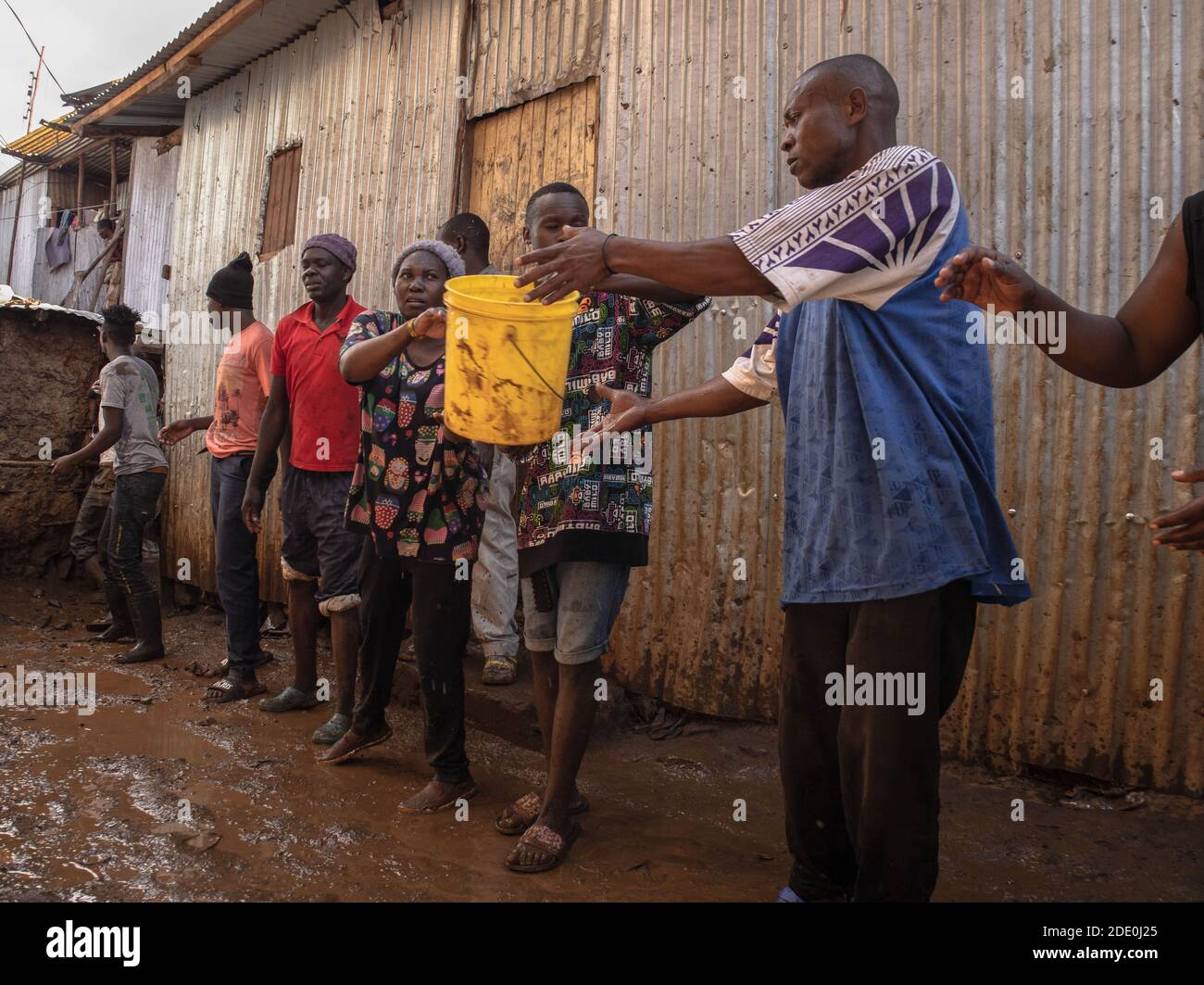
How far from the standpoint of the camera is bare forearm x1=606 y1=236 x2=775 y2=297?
183 centimetres

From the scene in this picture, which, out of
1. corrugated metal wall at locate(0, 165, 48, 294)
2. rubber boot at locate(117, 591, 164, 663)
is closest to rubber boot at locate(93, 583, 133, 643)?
rubber boot at locate(117, 591, 164, 663)

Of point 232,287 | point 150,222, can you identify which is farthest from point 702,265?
point 150,222

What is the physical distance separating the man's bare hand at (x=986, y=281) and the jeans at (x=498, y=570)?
129 inches

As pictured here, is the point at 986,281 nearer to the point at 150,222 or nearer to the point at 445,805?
the point at 445,805

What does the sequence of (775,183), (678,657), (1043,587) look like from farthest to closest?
(678,657), (775,183), (1043,587)

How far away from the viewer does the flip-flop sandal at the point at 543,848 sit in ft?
8.91

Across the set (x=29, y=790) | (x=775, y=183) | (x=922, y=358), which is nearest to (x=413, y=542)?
(x=29, y=790)

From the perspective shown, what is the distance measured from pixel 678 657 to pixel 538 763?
94 centimetres

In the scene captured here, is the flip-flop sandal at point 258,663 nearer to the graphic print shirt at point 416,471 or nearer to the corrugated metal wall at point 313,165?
the corrugated metal wall at point 313,165

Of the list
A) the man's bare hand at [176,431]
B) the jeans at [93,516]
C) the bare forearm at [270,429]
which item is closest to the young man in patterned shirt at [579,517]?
the bare forearm at [270,429]

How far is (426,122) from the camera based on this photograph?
612cm

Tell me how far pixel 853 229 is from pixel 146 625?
536cm

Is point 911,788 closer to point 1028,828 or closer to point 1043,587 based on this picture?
point 1028,828

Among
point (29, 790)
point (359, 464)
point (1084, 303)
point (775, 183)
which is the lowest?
point (29, 790)
